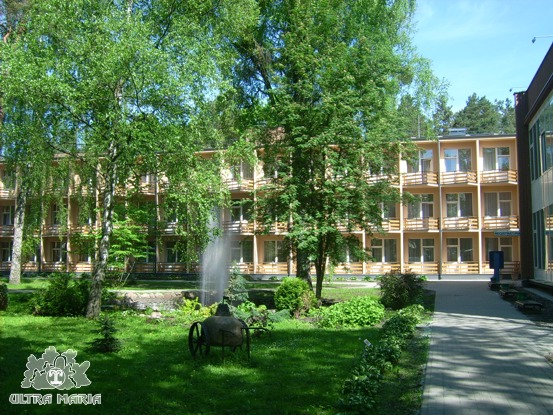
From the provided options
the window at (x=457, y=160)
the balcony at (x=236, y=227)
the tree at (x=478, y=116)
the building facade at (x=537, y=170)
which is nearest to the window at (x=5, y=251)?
the balcony at (x=236, y=227)

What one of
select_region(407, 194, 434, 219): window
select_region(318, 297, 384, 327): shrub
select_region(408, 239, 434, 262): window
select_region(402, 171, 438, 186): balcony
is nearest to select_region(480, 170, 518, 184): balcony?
select_region(402, 171, 438, 186): balcony

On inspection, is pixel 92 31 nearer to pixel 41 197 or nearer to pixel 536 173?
pixel 41 197

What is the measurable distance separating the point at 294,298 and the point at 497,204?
88.3 ft

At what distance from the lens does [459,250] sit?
38031 millimetres

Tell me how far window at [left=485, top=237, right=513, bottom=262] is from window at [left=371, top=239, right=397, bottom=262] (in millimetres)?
6457

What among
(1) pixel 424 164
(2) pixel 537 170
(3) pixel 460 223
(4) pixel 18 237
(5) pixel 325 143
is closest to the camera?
(5) pixel 325 143

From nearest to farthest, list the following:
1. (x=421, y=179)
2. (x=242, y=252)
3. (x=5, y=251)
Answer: (x=421, y=179) < (x=242, y=252) < (x=5, y=251)

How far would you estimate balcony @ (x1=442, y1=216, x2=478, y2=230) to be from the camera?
36.9 meters

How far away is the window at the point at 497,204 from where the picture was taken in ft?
123

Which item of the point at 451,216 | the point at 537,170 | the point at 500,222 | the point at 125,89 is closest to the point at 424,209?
the point at 451,216

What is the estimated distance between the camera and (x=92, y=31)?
1416 centimetres

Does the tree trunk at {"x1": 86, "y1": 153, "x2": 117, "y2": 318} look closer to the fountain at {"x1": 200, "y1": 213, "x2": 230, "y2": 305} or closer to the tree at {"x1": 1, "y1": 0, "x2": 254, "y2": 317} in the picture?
the tree at {"x1": 1, "y1": 0, "x2": 254, "y2": 317}

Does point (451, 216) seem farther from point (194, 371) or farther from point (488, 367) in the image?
point (194, 371)

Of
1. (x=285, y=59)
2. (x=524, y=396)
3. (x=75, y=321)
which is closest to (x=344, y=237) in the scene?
(x=285, y=59)
